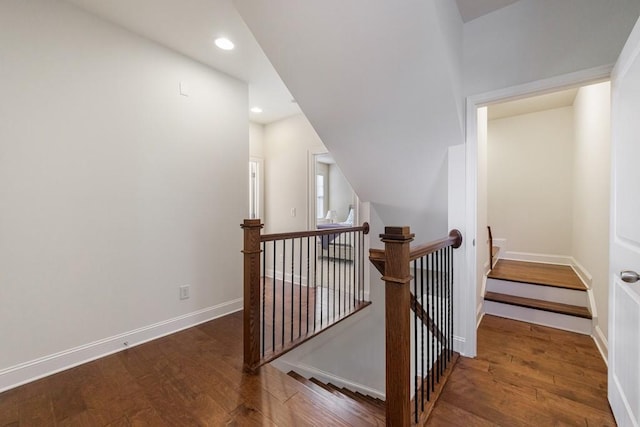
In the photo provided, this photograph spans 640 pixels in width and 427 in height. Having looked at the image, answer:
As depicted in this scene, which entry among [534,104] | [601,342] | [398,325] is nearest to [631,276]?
[398,325]

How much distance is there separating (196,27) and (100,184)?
1.48m

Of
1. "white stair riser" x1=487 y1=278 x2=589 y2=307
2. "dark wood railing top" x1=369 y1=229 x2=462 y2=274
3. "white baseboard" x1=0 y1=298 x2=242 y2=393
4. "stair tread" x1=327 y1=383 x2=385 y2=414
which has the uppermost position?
"dark wood railing top" x1=369 y1=229 x2=462 y2=274

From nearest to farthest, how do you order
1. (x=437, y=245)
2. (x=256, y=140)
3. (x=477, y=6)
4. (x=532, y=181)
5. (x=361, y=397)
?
(x=437, y=245) → (x=477, y=6) → (x=361, y=397) → (x=532, y=181) → (x=256, y=140)

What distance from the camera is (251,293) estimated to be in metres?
1.93

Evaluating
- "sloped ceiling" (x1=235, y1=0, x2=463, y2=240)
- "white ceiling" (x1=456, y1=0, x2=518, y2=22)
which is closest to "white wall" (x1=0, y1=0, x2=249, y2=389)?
"sloped ceiling" (x1=235, y1=0, x2=463, y2=240)

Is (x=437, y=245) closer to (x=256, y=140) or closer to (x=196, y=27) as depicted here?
(x=196, y=27)

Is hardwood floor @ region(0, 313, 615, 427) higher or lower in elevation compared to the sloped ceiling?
lower

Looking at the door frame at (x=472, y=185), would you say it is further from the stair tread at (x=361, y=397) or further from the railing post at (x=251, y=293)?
the railing post at (x=251, y=293)

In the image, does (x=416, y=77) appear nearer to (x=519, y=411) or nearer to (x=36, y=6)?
(x=519, y=411)

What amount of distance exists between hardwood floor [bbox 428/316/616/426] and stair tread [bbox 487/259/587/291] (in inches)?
21.7

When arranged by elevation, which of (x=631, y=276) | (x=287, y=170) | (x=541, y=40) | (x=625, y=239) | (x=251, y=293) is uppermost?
(x=541, y=40)

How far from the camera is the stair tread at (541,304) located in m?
2.49

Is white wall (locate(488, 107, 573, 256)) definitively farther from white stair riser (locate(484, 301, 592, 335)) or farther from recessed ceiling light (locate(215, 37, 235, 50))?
recessed ceiling light (locate(215, 37, 235, 50))

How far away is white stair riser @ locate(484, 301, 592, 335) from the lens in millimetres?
2447
